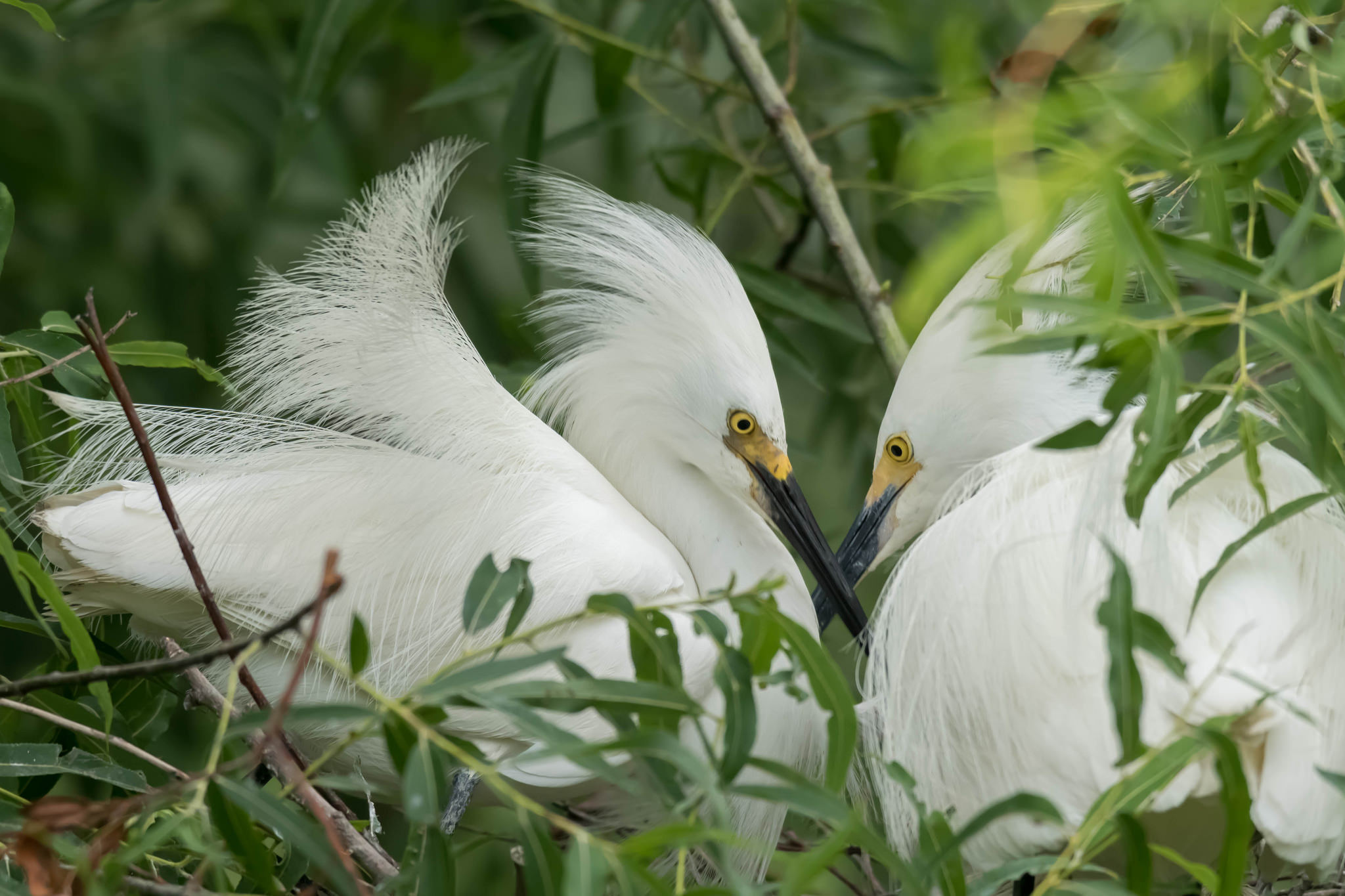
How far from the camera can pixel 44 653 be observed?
198cm

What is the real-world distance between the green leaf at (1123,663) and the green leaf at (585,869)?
0.86 ft

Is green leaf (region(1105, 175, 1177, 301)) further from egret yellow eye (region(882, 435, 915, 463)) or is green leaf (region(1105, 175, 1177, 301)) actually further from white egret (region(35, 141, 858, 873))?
egret yellow eye (region(882, 435, 915, 463))

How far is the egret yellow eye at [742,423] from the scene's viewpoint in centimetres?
137

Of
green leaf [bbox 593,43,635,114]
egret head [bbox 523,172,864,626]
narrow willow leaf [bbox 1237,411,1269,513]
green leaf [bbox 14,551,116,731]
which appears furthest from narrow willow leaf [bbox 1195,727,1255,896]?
green leaf [bbox 593,43,635,114]

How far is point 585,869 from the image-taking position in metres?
0.53

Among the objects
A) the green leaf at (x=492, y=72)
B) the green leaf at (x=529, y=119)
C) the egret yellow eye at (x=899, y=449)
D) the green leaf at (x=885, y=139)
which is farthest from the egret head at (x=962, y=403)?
the green leaf at (x=492, y=72)

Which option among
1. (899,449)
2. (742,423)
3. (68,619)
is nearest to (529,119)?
(742,423)

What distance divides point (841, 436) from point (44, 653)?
1316 millimetres

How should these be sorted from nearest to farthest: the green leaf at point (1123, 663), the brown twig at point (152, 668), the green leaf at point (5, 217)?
the brown twig at point (152, 668) → the green leaf at point (1123, 663) → the green leaf at point (5, 217)

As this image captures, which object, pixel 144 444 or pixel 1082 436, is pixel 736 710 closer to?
pixel 1082 436

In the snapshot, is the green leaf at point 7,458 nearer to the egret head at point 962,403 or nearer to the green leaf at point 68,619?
the green leaf at point 68,619

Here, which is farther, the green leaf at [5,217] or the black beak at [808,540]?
the black beak at [808,540]

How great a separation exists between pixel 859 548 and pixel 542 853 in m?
0.95

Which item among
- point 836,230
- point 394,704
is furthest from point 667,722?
point 836,230
